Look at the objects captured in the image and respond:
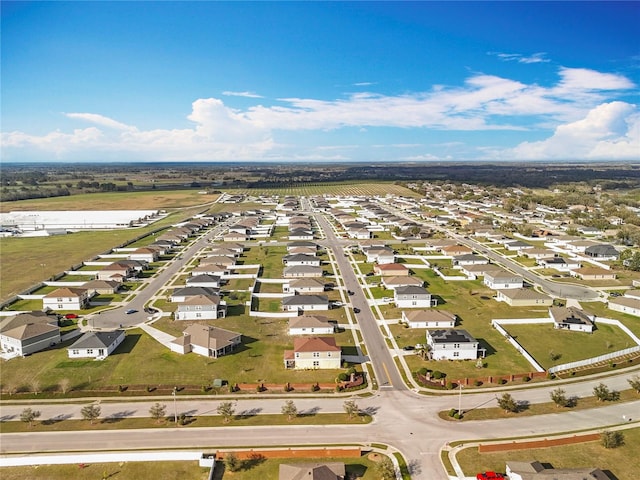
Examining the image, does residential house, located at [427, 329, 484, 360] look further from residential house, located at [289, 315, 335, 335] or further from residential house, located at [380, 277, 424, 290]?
residential house, located at [380, 277, 424, 290]

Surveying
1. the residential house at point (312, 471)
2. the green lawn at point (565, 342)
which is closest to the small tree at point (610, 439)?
the green lawn at point (565, 342)

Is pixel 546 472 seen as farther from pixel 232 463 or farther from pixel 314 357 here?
pixel 314 357

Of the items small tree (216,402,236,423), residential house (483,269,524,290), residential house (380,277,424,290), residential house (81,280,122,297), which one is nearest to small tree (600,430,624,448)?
small tree (216,402,236,423)

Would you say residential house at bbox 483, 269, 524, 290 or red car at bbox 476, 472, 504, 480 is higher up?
residential house at bbox 483, 269, 524, 290

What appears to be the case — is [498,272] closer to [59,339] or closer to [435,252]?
[435,252]

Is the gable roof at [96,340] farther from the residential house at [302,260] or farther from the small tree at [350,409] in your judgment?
the residential house at [302,260]

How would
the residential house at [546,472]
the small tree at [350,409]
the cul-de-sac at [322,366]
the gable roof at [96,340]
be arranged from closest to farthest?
the residential house at [546,472], the cul-de-sac at [322,366], the small tree at [350,409], the gable roof at [96,340]

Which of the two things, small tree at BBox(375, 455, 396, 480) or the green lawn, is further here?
the green lawn
